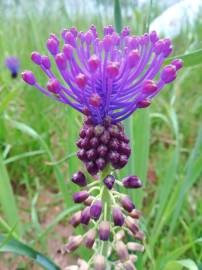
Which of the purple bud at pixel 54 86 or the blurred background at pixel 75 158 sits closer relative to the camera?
the purple bud at pixel 54 86

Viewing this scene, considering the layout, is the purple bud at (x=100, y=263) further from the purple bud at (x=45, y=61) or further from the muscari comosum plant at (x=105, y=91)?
the purple bud at (x=45, y=61)

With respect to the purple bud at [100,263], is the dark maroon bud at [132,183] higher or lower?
higher

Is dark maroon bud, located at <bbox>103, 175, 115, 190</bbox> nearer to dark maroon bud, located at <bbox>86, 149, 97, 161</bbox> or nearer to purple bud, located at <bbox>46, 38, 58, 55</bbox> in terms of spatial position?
dark maroon bud, located at <bbox>86, 149, 97, 161</bbox>

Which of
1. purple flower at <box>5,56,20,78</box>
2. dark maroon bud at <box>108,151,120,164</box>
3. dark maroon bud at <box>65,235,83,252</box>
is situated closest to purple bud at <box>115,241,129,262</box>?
dark maroon bud at <box>65,235,83,252</box>

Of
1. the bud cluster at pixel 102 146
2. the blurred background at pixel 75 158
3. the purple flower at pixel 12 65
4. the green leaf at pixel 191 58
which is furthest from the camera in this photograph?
the purple flower at pixel 12 65

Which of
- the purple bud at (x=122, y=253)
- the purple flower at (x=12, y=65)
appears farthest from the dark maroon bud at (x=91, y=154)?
the purple flower at (x=12, y=65)

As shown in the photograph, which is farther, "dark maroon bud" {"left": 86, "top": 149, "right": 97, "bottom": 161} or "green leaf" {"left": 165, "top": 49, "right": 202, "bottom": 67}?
"green leaf" {"left": 165, "top": 49, "right": 202, "bottom": 67}

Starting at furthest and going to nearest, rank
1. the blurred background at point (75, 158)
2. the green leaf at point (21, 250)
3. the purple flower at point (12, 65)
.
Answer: the purple flower at point (12, 65) < the blurred background at point (75, 158) < the green leaf at point (21, 250)

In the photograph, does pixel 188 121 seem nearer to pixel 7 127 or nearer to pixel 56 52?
pixel 7 127
